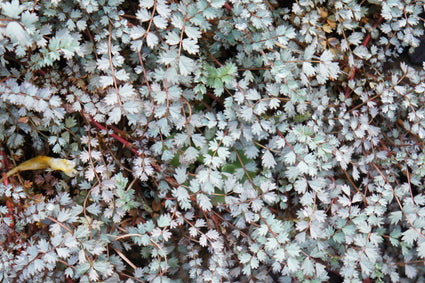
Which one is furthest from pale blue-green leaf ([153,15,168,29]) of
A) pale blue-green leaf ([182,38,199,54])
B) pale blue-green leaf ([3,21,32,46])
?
pale blue-green leaf ([3,21,32,46])

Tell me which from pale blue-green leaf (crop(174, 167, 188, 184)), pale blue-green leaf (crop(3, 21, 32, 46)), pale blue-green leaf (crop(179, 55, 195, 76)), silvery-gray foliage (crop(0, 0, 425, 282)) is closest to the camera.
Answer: pale blue-green leaf (crop(3, 21, 32, 46))

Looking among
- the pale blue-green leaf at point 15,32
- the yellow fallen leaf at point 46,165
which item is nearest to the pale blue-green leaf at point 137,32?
the pale blue-green leaf at point 15,32

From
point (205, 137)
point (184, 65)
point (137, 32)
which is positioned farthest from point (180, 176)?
point (137, 32)

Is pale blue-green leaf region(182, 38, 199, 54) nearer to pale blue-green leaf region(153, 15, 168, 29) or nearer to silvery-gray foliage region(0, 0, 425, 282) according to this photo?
silvery-gray foliage region(0, 0, 425, 282)

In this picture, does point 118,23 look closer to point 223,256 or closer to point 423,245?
point 223,256

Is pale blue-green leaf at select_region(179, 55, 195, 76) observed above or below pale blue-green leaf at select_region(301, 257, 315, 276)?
above

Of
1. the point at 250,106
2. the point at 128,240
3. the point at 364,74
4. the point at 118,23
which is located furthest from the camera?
the point at 364,74

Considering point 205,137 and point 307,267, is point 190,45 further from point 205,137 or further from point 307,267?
point 307,267

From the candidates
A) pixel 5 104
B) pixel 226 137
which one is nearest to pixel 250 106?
A: pixel 226 137


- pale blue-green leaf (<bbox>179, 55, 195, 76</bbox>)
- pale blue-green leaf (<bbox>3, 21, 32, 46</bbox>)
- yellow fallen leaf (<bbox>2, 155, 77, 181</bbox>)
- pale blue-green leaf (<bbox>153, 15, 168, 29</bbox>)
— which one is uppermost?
pale blue-green leaf (<bbox>3, 21, 32, 46</bbox>)
